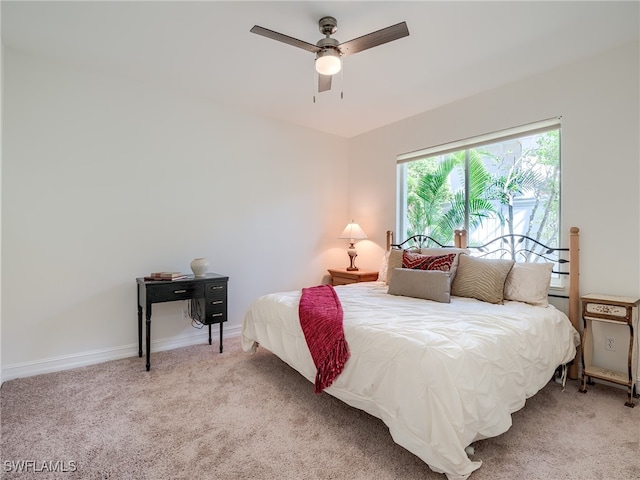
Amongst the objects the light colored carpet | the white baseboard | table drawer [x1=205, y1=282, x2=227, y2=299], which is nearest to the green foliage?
the light colored carpet

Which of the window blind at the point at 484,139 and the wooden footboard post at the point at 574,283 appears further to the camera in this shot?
the window blind at the point at 484,139

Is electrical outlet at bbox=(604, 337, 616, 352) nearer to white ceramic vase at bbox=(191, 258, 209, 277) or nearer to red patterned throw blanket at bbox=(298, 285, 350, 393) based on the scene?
red patterned throw blanket at bbox=(298, 285, 350, 393)

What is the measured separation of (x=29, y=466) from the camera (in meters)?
1.62

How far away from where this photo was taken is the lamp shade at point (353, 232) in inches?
173

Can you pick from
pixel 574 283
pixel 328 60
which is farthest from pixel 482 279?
pixel 328 60

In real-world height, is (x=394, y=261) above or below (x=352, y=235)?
below

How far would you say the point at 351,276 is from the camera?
4.14 meters

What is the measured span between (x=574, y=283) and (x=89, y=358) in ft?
13.8

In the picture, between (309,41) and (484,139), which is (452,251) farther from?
(309,41)

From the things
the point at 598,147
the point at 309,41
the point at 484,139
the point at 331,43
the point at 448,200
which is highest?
the point at 309,41

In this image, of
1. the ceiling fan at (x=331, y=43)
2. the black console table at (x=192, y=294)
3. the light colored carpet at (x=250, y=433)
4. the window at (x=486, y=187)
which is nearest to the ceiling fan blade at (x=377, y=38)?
the ceiling fan at (x=331, y=43)

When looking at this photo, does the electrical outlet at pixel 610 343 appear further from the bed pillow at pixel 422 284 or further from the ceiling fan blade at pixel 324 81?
the ceiling fan blade at pixel 324 81

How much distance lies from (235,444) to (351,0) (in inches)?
107

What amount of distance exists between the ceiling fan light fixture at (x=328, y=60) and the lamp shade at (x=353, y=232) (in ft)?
8.04
